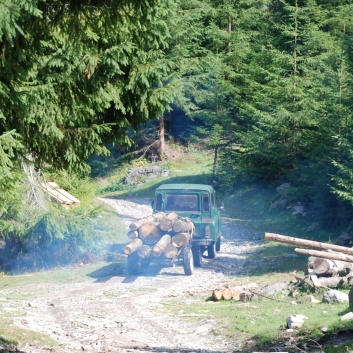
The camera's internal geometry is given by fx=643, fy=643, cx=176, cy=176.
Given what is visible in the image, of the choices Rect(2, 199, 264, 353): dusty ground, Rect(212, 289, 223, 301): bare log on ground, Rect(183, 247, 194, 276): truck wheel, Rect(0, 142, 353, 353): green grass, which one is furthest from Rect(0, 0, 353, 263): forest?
Rect(212, 289, 223, 301): bare log on ground

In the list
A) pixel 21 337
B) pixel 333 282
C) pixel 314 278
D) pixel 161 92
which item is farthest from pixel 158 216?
pixel 161 92

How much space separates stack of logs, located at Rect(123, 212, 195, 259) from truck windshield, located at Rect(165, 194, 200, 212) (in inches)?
61.3

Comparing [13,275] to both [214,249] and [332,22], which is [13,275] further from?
[332,22]

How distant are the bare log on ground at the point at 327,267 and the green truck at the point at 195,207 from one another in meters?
4.01

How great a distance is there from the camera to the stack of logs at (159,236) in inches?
682

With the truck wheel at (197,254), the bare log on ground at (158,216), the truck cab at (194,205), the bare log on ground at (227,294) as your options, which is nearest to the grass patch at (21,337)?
the bare log on ground at (227,294)

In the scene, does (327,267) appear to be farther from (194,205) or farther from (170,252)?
(194,205)

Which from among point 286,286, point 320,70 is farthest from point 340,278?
point 320,70

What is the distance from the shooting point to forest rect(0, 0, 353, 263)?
24.7 ft

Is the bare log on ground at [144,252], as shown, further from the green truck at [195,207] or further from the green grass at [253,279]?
the green truck at [195,207]

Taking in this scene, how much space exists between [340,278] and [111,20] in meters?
9.90

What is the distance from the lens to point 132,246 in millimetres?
17203

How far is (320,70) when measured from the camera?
110 feet

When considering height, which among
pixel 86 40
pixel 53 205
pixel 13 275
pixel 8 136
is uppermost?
pixel 86 40
